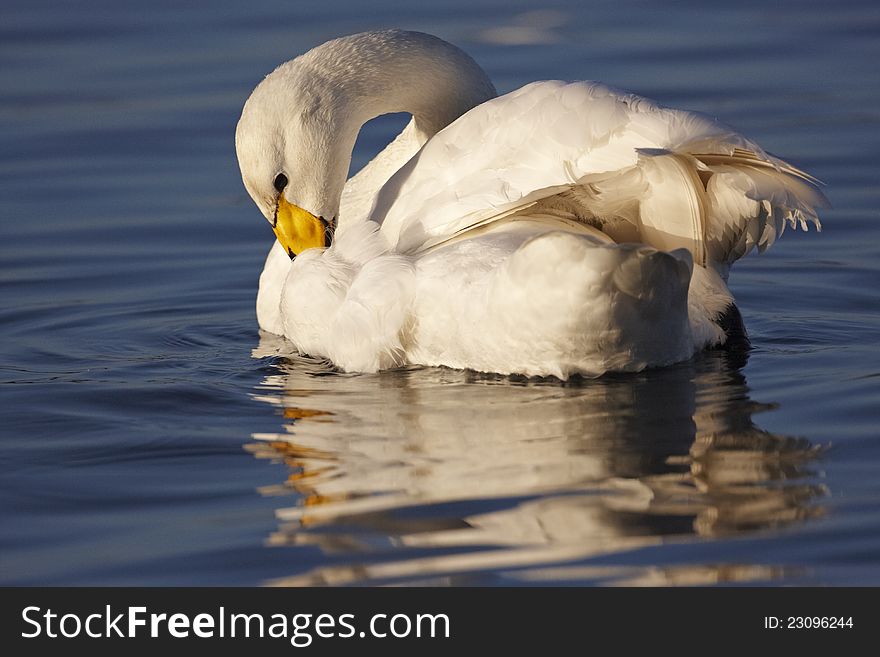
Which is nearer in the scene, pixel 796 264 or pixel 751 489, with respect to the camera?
pixel 751 489

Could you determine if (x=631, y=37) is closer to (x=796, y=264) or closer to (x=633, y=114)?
(x=796, y=264)

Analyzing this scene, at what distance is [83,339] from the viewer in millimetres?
7762

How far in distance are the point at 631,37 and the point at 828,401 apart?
25.1ft

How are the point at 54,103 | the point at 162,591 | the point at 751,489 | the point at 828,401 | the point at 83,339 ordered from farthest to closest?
1. the point at 54,103
2. the point at 83,339
3. the point at 828,401
4. the point at 751,489
5. the point at 162,591

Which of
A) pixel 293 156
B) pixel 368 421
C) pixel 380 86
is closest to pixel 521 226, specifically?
pixel 368 421

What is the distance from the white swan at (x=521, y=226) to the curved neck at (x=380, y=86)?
2 centimetres

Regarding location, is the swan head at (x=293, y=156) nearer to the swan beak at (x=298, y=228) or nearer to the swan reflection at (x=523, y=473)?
the swan beak at (x=298, y=228)

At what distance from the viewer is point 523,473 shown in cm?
527

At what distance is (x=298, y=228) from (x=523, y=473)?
2.28 meters

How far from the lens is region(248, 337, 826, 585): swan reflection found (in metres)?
4.61

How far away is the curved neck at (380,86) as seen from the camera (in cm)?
721

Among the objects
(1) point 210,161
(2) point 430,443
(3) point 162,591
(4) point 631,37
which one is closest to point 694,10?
(4) point 631,37

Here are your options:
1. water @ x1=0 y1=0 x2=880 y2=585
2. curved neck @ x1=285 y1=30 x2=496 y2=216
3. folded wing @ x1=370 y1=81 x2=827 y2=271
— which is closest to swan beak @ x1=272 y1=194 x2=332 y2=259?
curved neck @ x1=285 y1=30 x2=496 y2=216

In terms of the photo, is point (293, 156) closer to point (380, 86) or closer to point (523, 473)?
point (380, 86)
